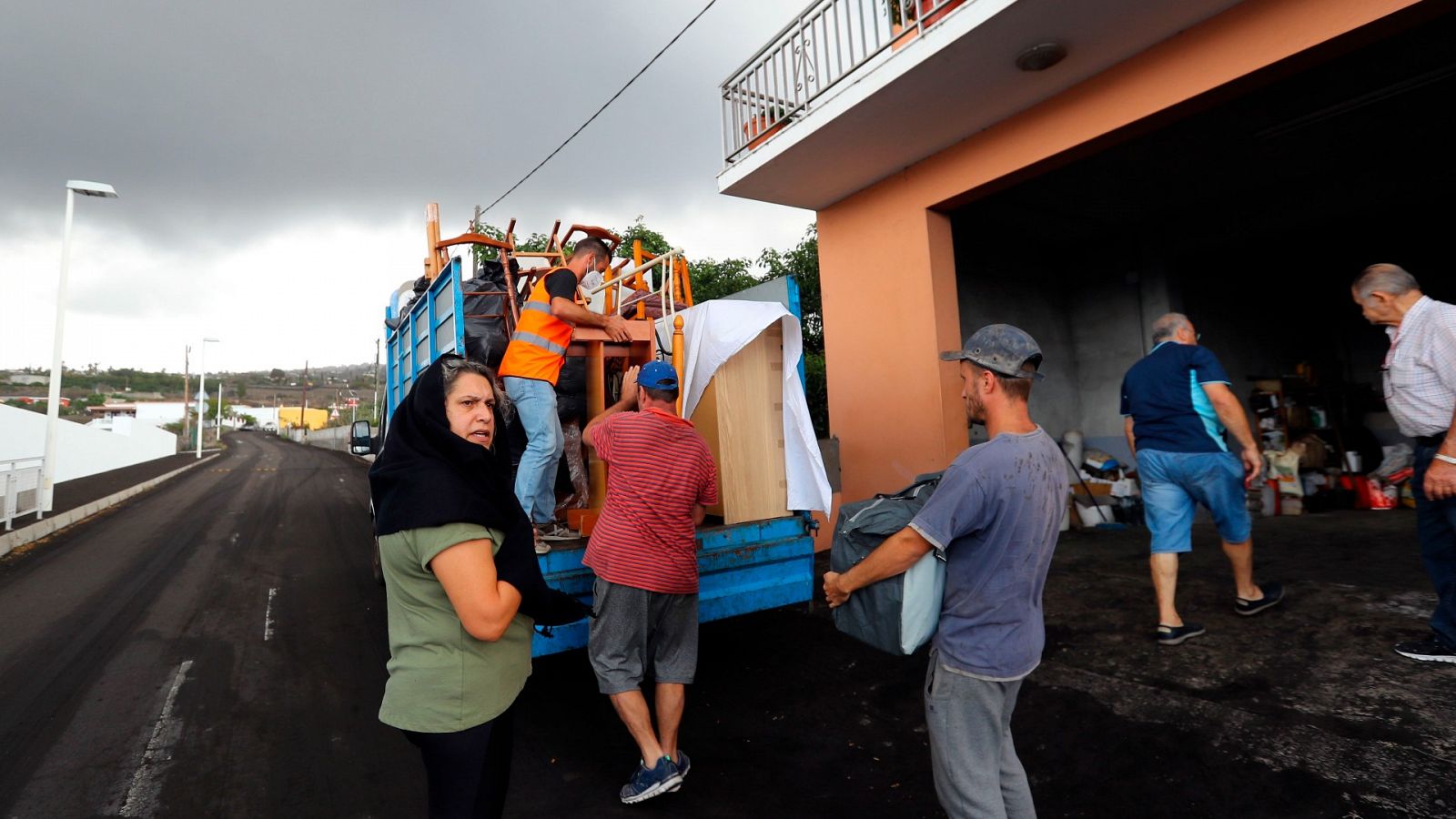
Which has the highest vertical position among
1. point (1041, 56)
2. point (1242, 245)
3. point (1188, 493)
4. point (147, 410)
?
point (147, 410)

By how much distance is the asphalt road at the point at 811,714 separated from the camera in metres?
2.58

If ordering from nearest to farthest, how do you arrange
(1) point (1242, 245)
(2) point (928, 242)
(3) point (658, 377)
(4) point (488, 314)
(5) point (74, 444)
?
(3) point (658, 377) → (4) point (488, 314) → (2) point (928, 242) → (1) point (1242, 245) → (5) point (74, 444)

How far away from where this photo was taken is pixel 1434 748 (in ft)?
8.30

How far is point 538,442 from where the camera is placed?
12.2 feet

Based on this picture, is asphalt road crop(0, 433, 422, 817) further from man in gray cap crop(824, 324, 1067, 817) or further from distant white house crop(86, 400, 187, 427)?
distant white house crop(86, 400, 187, 427)

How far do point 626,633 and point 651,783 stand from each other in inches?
22.5

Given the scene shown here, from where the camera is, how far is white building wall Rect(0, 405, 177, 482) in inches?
661

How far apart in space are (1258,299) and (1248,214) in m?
2.30

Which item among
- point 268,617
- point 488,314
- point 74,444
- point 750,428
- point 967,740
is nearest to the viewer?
point 967,740

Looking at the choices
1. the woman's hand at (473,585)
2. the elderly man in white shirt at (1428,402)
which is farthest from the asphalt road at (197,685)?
the elderly man in white shirt at (1428,402)

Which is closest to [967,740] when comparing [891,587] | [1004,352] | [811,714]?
[891,587]

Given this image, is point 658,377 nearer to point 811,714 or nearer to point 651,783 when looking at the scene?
point 651,783

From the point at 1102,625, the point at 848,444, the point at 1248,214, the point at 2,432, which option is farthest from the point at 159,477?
the point at 1248,214

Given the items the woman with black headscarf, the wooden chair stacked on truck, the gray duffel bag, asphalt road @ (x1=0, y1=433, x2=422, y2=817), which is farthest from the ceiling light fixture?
Result: asphalt road @ (x1=0, y1=433, x2=422, y2=817)
